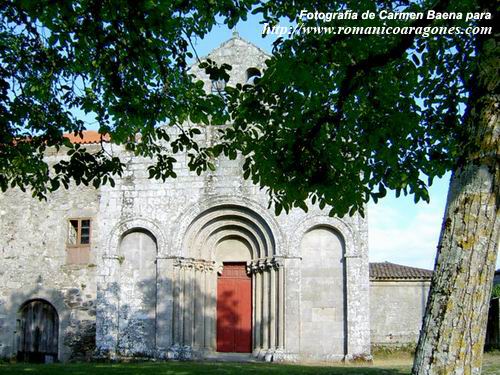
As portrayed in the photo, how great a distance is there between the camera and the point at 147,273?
55.4 feet

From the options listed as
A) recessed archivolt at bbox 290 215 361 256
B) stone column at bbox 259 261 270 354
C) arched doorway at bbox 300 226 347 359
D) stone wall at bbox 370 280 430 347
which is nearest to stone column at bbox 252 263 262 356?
stone column at bbox 259 261 270 354

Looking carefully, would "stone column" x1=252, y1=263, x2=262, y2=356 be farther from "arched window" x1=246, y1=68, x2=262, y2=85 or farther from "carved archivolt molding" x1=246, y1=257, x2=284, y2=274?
"arched window" x1=246, y1=68, x2=262, y2=85

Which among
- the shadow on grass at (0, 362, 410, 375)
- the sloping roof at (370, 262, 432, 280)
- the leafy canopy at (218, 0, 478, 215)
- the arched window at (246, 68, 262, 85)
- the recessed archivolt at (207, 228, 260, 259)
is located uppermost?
the arched window at (246, 68, 262, 85)

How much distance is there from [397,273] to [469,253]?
57.0ft

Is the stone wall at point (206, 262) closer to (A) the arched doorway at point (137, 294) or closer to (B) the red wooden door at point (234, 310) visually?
(A) the arched doorway at point (137, 294)

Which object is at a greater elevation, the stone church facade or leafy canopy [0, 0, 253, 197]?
leafy canopy [0, 0, 253, 197]

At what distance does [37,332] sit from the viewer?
20.2 metres

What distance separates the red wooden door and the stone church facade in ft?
0.09

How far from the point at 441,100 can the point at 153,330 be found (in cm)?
1055

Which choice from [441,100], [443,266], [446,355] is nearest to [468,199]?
[443,266]

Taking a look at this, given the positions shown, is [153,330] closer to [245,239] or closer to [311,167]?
[245,239]

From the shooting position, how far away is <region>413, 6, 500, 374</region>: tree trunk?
3863 millimetres

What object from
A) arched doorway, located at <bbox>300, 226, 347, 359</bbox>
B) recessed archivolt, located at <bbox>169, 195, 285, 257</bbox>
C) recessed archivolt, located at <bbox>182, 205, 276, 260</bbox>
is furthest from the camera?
recessed archivolt, located at <bbox>182, 205, 276, 260</bbox>

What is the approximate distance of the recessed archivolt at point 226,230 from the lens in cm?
1656
